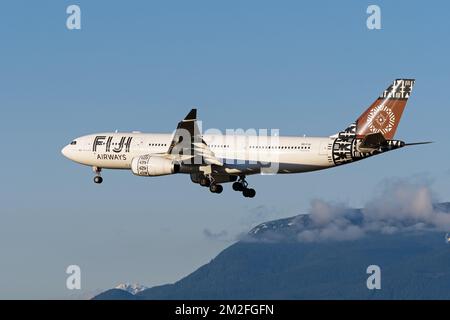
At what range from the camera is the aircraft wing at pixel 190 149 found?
7262 centimetres

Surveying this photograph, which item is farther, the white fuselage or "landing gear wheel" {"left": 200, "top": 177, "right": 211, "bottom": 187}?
"landing gear wheel" {"left": 200, "top": 177, "right": 211, "bottom": 187}

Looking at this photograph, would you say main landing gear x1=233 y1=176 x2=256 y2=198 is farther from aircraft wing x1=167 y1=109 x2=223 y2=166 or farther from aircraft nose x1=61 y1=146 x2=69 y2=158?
aircraft nose x1=61 y1=146 x2=69 y2=158

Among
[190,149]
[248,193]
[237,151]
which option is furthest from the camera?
[248,193]

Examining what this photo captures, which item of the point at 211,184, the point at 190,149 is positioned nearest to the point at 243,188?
the point at 211,184

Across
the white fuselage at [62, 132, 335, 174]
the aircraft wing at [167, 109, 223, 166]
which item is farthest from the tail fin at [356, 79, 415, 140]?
the aircraft wing at [167, 109, 223, 166]

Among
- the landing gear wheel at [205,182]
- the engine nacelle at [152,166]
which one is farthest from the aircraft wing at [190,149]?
the landing gear wheel at [205,182]

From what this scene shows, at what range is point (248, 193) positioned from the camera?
77562 mm

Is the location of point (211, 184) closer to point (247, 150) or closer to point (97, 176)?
point (247, 150)

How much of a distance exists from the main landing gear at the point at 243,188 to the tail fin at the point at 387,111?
9.66 metres

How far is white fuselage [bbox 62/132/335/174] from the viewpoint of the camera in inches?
2820

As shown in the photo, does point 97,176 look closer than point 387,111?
Answer: No

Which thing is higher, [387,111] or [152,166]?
[387,111]

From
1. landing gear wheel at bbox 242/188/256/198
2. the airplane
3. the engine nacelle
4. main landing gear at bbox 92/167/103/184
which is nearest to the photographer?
the airplane

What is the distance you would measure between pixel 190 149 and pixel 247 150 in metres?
4.20
